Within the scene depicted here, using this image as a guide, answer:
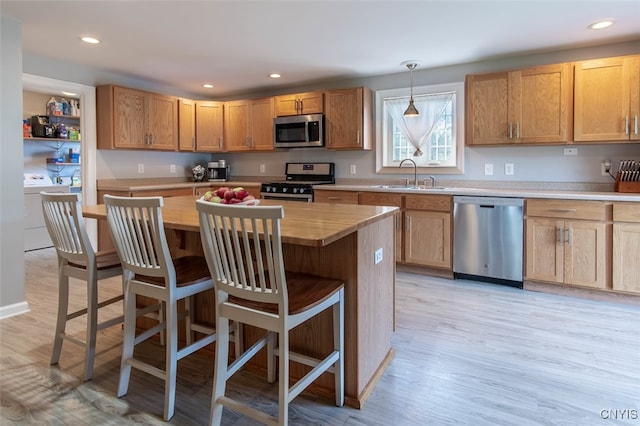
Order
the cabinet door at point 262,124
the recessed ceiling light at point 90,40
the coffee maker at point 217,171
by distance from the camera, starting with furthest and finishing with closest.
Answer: the coffee maker at point 217,171 < the cabinet door at point 262,124 < the recessed ceiling light at point 90,40

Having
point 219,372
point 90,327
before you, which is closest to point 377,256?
point 219,372

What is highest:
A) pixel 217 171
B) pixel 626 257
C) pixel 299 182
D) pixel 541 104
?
pixel 541 104

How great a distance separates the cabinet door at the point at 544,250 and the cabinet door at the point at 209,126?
4068 millimetres

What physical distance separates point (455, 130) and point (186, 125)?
11.3ft

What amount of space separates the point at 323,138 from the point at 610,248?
3.04m

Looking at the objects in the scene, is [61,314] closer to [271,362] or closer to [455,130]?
[271,362]

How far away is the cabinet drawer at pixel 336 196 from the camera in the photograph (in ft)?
14.0

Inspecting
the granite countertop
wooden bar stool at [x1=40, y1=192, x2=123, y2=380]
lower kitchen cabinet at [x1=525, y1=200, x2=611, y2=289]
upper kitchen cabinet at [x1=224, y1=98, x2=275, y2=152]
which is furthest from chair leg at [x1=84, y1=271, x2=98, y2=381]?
upper kitchen cabinet at [x1=224, y1=98, x2=275, y2=152]

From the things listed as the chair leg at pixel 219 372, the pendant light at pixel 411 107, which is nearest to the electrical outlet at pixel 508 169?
the pendant light at pixel 411 107

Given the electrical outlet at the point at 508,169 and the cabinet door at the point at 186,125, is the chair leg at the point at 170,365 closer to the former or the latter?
the electrical outlet at the point at 508,169

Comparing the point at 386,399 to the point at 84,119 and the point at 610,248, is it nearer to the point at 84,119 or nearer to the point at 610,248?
the point at 610,248

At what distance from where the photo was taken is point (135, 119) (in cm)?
458

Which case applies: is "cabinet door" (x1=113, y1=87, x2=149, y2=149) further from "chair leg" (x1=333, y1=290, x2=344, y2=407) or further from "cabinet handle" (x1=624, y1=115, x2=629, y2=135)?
"cabinet handle" (x1=624, y1=115, x2=629, y2=135)

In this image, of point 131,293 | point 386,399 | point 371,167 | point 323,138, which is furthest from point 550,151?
point 131,293
